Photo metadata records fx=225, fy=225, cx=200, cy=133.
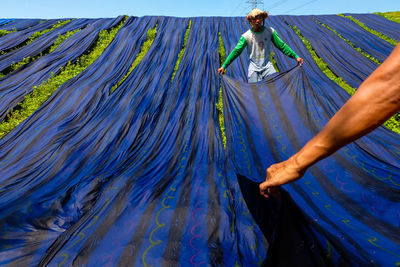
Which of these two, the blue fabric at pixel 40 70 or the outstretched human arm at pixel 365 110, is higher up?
the blue fabric at pixel 40 70

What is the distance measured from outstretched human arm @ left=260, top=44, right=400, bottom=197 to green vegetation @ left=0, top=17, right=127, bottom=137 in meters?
4.56

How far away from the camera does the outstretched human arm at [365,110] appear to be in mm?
483

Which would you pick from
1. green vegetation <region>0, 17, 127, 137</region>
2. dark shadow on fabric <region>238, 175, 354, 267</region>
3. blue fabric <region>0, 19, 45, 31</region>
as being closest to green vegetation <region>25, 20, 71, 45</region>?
blue fabric <region>0, 19, 45, 31</region>

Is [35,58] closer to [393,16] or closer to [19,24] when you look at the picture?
[19,24]

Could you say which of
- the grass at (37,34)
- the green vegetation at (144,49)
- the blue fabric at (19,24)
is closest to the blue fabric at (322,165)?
the green vegetation at (144,49)

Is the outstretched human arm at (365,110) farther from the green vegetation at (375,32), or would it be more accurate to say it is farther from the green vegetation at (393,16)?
the green vegetation at (393,16)

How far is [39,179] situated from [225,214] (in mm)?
2138

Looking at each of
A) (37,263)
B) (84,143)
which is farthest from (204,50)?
(37,263)

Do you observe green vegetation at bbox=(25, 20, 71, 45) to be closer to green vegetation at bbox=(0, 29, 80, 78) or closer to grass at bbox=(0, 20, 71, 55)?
grass at bbox=(0, 20, 71, 55)

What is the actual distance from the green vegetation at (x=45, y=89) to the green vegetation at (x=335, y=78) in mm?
6062

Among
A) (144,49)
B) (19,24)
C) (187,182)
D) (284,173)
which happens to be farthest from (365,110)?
(19,24)

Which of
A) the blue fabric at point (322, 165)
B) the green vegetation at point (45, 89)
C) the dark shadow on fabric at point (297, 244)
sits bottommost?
the dark shadow on fabric at point (297, 244)

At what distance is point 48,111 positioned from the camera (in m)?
3.96

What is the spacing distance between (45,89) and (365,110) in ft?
18.9
